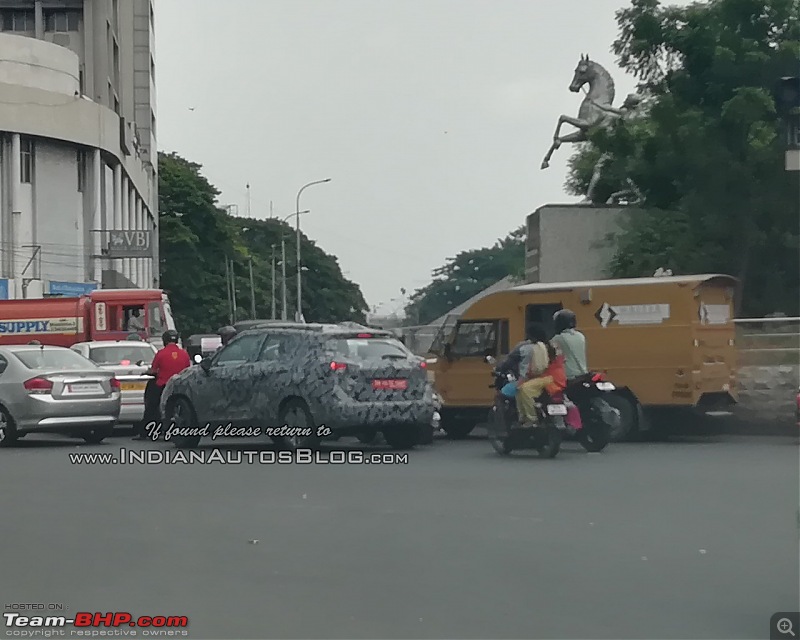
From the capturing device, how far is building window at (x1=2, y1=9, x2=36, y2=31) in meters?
85.4

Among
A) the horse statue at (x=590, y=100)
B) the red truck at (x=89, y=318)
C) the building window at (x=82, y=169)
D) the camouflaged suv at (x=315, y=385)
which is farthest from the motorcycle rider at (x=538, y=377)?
the building window at (x=82, y=169)

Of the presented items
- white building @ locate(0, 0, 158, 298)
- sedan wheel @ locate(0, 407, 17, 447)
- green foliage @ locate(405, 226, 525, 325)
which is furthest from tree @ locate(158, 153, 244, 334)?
sedan wheel @ locate(0, 407, 17, 447)

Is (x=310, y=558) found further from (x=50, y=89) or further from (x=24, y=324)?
(x=50, y=89)

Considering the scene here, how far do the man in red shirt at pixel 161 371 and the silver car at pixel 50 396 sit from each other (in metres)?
0.53

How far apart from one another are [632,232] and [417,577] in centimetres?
3001

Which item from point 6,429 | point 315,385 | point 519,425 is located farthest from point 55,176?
point 519,425

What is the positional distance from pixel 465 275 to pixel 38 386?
116m

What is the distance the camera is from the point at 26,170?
213 feet

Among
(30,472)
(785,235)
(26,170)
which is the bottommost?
(30,472)

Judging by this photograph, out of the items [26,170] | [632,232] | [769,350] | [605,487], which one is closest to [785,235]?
[632,232]

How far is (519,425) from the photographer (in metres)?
18.3

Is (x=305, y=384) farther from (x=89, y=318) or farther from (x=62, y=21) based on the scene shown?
(x=62, y=21)

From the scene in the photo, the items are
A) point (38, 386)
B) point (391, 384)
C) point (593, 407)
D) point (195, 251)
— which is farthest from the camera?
point (195, 251)

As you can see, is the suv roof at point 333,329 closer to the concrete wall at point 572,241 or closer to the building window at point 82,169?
the concrete wall at point 572,241
